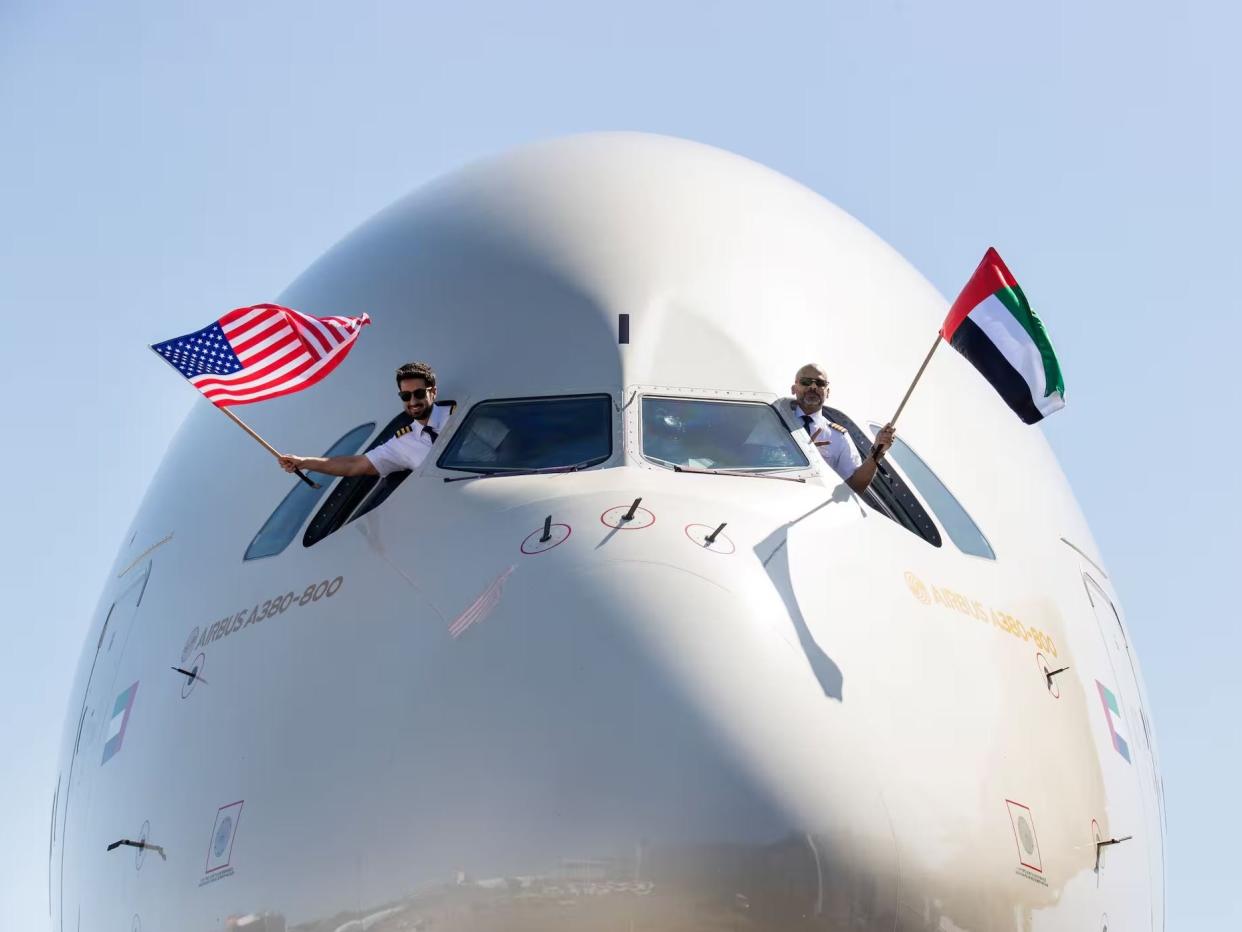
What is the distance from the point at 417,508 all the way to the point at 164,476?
3.65m

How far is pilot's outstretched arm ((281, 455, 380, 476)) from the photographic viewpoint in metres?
9.20

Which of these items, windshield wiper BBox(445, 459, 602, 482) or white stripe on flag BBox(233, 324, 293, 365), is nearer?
windshield wiper BBox(445, 459, 602, 482)

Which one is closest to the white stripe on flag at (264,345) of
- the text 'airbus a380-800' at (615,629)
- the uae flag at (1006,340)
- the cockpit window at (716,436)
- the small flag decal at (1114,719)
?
the text 'airbus a380-800' at (615,629)

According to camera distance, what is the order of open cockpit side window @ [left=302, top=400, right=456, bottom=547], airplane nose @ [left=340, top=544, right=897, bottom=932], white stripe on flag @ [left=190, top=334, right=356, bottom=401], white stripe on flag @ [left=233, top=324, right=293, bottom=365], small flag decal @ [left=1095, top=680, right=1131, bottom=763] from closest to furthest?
airplane nose @ [left=340, top=544, right=897, bottom=932]
open cockpit side window @ [left=302, top=400, right=456, bottom=547]
small flag decal @ [left=1095, top=680, right=1131, bottom=763]
white stripe on flag @ [left=190, top=334, right=356, bottom=401]
white stripe on flag @ [left=233, top=324, right=293, bottom=365]

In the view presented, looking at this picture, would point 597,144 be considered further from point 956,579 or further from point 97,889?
point 97,889

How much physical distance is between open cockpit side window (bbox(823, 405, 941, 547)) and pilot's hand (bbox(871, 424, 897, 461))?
145 millimetres

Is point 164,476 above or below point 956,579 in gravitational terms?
above

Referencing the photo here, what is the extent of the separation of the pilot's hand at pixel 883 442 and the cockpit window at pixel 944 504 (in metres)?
0.36

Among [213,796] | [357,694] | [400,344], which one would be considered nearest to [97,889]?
[213,796]

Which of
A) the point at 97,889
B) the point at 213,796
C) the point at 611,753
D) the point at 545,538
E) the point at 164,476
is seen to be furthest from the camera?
the point at 164,476

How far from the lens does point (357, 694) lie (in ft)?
25.8

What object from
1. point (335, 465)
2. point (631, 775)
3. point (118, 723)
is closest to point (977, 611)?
point (631, 775)

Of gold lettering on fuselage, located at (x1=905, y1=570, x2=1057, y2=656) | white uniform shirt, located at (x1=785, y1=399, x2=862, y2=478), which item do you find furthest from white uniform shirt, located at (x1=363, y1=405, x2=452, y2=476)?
gold lettering on fuselage, located at (x1=905, y1=570, x2=1057, y2=656)

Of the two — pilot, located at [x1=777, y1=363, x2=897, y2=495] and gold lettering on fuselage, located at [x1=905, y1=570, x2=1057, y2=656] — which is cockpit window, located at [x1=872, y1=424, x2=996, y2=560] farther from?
gold lettering on fuselage, located at [x1=905, y1=570, x2=1057, y2=656]
